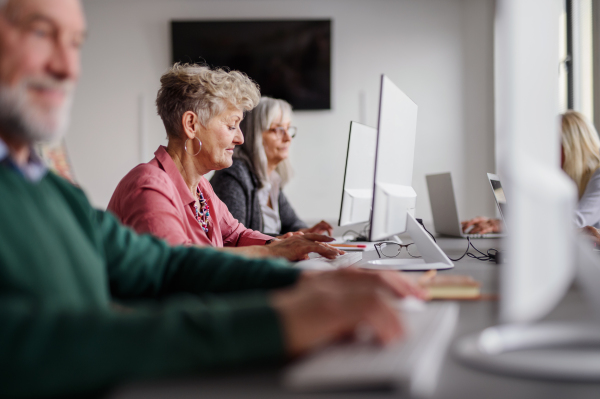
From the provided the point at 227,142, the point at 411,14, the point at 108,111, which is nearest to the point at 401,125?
the point at 227,142

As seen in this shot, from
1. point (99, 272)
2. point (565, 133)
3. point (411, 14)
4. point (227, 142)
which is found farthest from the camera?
point (411, 14)

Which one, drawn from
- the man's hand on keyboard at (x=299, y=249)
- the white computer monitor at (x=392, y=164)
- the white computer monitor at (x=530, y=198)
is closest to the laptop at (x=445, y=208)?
the white computer monitor at (x=392, y=164)

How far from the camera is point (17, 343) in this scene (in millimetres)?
448

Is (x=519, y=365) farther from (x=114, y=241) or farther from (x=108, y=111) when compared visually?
(x=108, y=111)

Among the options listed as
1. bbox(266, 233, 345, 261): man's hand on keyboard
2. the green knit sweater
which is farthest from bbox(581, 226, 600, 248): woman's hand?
the green knit sweater

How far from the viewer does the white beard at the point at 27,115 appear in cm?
67

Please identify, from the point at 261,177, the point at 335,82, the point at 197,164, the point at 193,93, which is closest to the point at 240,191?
the point at 261,177

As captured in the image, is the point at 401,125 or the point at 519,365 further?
the point at 401,125

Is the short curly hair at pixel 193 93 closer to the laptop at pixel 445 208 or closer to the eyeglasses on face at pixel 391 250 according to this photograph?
the eyeglasses on face at pixel 391 250

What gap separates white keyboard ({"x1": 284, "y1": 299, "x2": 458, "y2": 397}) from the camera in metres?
0.42

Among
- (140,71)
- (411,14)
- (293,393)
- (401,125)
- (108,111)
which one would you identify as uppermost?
(411,14)

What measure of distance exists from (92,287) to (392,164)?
2.55 feet

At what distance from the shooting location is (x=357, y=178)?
1.78m

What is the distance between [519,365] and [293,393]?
0.75 ft
